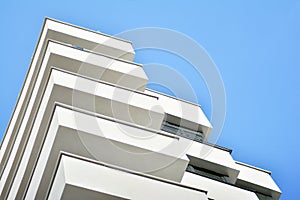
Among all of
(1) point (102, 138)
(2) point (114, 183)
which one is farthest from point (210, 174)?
(2) point (114, 183)

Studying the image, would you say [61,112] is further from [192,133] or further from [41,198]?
[192,133]

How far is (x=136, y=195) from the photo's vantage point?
200 inches

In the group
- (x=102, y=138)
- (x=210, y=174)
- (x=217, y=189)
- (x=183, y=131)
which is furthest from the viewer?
(x=183, y=131)

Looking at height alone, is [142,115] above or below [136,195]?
above

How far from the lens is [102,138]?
6.22 metres

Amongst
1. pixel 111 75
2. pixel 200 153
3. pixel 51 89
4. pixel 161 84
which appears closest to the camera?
pixel 51 89

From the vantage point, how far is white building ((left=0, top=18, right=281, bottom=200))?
5324mm

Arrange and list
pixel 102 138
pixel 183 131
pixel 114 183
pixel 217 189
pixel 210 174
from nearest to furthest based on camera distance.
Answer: pixel 114 183 → pixel 102 138 → pixel 217 189 → pixel 210 174 → pixel 183 131

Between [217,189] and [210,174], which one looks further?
[210,174]

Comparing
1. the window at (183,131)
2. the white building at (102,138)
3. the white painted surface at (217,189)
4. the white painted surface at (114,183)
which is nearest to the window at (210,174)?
the white building at (102,138)

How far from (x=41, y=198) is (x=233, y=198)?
4.09 m

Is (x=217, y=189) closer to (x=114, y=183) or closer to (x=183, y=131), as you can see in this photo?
(x=183, y=131)

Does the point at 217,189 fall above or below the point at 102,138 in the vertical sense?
above

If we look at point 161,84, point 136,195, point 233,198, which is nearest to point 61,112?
point 136,195
